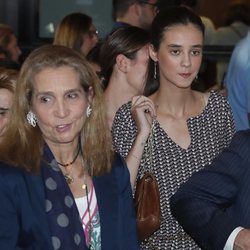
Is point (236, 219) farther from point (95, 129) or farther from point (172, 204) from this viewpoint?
point (95, 129)

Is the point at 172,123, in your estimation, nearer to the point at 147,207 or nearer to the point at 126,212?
the point at 147,207

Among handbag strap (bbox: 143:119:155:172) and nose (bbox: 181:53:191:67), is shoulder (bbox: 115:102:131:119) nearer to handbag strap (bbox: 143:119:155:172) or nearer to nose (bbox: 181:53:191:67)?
handbag strap (bbox: 143:119:155:172)

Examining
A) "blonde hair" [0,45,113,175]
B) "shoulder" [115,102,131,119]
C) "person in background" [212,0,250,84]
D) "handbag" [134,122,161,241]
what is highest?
"blonde hair" [0,45,113,175]

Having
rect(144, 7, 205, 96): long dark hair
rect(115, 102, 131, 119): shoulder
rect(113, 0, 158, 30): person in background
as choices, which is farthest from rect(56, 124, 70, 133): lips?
rect(113, 0, 158, 30): person in background

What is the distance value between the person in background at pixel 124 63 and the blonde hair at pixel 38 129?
1.27 meters

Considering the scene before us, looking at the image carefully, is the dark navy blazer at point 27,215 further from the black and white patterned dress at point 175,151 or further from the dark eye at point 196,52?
the dark eye at point 196,52

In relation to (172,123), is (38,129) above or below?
above

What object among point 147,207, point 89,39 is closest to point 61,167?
point 147,207

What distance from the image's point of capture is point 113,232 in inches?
153

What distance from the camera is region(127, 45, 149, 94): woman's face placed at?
Result: 210 inches

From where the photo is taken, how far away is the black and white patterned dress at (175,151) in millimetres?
4477

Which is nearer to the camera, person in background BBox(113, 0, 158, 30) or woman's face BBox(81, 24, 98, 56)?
person in background BBox(113, 0, 158, 30)

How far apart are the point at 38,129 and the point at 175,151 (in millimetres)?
882

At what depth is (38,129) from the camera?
3.91 meters
